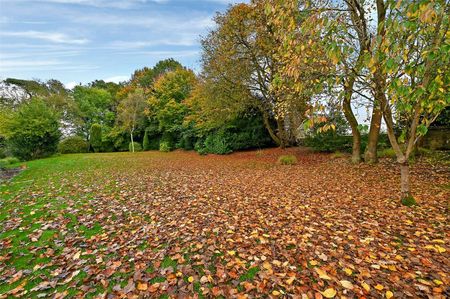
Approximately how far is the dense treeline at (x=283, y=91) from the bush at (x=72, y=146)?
104 mm

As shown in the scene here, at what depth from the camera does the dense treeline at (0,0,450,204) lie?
9.82 feet

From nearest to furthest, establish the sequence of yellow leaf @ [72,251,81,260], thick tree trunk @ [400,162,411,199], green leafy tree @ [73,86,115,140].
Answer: yellow leaf @ [72,251,81,260] → thick tree trunk @ [400,162,411,199] → green leafy tree @ [73,86,115,140]

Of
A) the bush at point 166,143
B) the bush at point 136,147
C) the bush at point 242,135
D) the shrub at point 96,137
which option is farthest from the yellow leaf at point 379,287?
the shrub at point 96,137

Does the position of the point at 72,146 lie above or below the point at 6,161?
above

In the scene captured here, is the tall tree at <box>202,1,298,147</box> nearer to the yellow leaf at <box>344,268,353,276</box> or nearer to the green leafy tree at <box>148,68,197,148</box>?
the yellow leaf at <box>344,268,353,276</box>

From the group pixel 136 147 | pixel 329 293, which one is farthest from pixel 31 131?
pixel 329 293

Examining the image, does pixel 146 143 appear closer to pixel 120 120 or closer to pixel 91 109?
pixel 120 120

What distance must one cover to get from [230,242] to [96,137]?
84.2ft

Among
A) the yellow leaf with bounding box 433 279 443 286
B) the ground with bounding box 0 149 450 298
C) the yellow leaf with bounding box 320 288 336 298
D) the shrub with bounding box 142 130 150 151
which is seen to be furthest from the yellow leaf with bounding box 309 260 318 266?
the shrub with bounding box 142 130 150 151

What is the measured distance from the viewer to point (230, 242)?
323cm

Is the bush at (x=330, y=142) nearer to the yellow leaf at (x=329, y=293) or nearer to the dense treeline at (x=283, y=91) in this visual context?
the dense treeline at (x=283, y=91)

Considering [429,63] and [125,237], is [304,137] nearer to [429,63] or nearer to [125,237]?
[429,63]

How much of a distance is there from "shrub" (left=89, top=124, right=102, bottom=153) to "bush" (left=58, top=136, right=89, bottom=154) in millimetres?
854

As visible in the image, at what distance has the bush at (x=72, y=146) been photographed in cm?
2202
